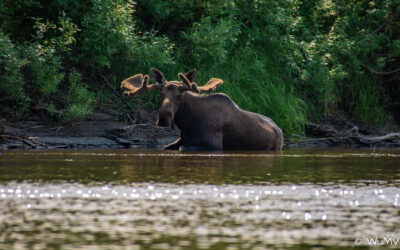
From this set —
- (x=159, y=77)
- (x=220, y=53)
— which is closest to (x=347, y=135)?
(x=220, y=53)

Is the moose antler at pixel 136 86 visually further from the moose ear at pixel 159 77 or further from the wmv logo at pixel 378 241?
the wmv logo at pixel 378 241

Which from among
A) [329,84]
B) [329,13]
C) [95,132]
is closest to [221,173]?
[95,132]

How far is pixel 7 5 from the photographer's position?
54.5 feet

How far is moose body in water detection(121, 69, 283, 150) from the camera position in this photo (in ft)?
44.5

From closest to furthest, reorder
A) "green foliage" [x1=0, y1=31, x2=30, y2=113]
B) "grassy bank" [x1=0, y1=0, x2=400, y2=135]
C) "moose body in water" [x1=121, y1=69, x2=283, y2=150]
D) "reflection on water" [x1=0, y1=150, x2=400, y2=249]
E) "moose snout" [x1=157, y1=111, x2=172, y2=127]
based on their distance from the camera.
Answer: "reflection on water" [x1=0, y1=150, x2=400, y2=249]
"moose snout" [x1=157, y1=111, x2=172, y2=127]
"moose body in water" [x1=121, y1=69, x2=283, y2=150]
"green foliage" [x1=0, y1=31, x2=30, y2=113]
"grassy bank" [x1=0, y1=0, x2=400, y2=135]

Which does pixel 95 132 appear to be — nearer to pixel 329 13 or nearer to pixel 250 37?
pixel 250 37

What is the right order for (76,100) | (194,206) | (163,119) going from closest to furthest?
1. (194,206)
2. (163,119)
3. (76,100)

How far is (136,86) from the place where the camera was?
14.7m

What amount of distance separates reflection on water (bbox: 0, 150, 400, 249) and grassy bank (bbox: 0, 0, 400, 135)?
734 centimetres

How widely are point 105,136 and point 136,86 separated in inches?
62.9

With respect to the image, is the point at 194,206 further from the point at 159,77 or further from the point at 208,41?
the point at 208,41

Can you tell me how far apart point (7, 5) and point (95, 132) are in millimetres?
3830

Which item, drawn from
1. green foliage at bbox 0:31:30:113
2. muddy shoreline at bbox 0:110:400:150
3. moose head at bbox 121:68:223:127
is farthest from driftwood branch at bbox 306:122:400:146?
green foliage at bbox 0:31:30:113

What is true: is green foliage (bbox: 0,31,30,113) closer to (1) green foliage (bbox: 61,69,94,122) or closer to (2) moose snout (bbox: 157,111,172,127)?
(1) green foliage (bbox: 61,69,94,122)
